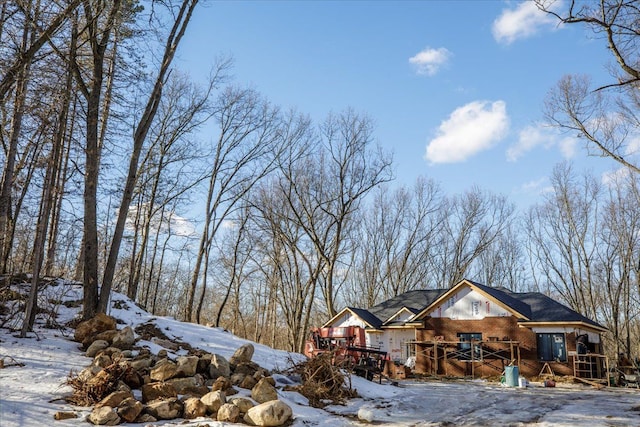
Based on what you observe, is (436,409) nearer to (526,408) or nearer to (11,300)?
(526,408)

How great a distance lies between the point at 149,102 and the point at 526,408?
44.3 ft

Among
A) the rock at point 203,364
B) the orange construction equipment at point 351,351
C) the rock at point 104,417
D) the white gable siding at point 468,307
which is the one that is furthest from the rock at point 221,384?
the white gable siding at point 468,307

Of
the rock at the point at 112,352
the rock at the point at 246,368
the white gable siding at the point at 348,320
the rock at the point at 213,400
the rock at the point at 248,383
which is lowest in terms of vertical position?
the rock at the point at 213,400

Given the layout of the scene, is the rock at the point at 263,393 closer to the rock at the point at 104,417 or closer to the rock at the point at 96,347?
the rock at the point at 104,417

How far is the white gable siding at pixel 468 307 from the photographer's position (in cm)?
2484

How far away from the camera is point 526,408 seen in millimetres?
12328

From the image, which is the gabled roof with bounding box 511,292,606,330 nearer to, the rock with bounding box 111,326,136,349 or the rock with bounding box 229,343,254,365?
the rock with bounding box 229,343,254,365

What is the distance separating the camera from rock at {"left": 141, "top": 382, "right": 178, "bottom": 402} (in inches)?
357

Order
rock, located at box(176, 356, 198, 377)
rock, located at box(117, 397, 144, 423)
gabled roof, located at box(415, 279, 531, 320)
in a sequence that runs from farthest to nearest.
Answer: gabled roof, located at box(415, 279, 531, 320) → rock, located at box(176, 356, 198, 377) → rock, located at box(117, 397, 144, 423)

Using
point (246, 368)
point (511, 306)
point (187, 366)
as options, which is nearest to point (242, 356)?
point (246, 368)

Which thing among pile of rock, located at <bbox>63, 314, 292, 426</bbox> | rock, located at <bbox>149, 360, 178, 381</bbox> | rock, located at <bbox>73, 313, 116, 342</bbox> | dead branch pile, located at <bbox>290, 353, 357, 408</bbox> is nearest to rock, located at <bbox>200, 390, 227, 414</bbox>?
pile of rock, located at <bbox>63, 314, 292, 426</bbox>

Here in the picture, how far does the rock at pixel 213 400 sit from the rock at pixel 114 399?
1.39 meters

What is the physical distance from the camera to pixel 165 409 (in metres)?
8.51

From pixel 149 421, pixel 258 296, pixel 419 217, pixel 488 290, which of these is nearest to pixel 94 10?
pixel 149 421
